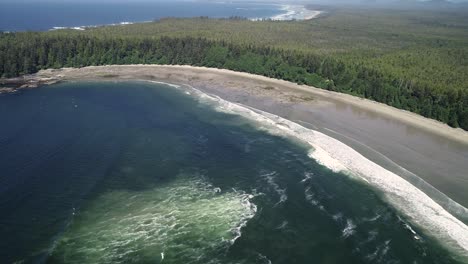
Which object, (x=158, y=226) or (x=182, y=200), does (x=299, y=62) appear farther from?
(x=158, y=226)

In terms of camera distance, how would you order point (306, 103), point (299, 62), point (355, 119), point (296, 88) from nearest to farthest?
point (355, 119)
point (306, 103)
point (296, 88)
point (299, 62)

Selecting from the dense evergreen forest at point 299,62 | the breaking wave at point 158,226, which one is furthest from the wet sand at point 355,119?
the breaking wave at point 158,226

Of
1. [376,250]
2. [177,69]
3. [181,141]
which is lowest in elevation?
[376,250]

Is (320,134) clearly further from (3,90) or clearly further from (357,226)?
(3,90)

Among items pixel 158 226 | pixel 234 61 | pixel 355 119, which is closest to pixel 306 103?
pixel 355 119

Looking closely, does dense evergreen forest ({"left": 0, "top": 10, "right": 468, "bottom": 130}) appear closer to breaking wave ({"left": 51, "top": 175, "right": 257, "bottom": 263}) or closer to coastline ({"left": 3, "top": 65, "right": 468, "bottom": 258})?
coastline ({"left": 3, "top": 65, "right": 468, "bottom": 258})

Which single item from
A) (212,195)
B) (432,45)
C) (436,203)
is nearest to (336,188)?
(436,203)

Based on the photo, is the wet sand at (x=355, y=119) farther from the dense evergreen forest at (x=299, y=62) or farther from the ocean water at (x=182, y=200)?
the ocean water at (x=182, y=200)
